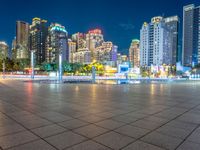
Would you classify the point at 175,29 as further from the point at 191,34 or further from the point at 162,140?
the point at 162,140

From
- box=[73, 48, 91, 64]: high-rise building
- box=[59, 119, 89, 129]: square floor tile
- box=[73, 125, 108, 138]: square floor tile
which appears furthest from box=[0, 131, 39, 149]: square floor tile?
box=[73, 48, 91, 64]: high-rise building

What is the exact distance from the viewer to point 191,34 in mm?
162250

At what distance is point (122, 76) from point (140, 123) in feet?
149

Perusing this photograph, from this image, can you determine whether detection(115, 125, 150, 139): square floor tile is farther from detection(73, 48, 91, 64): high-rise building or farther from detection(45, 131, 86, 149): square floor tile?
detection(73, 48, 91, 64): high-rise building

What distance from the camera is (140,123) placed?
16.5ft

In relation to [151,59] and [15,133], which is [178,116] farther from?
[151,59]

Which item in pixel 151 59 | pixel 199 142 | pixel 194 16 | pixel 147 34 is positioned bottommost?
pixel 199 142

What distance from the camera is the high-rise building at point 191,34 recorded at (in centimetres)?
15562

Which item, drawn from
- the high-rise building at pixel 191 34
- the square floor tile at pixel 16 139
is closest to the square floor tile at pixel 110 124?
the square floor tile at pixel 16 139

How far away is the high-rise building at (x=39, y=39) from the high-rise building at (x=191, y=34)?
130053mm

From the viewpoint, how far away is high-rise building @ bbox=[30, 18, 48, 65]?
526ft

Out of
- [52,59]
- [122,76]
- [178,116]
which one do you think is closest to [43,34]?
[52,59]

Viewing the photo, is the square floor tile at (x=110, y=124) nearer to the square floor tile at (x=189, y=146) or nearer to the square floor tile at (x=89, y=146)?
the square floor tile at (x=89, y=146)

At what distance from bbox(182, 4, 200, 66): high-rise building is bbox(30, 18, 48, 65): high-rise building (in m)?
130
